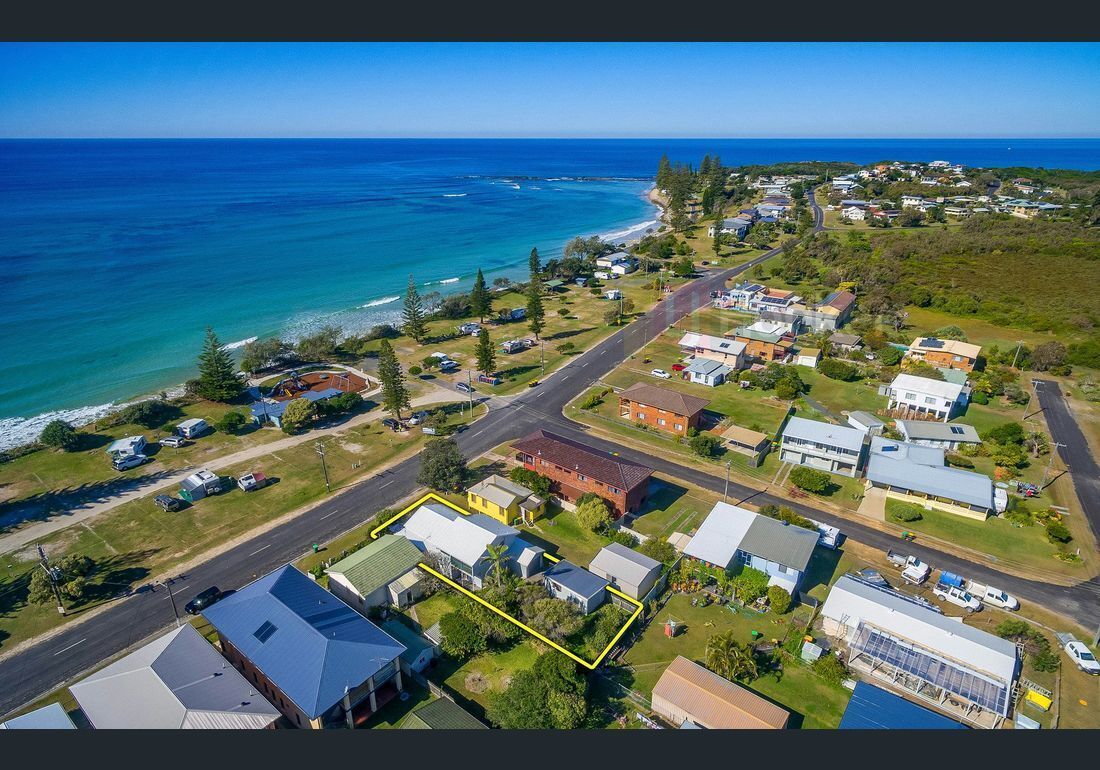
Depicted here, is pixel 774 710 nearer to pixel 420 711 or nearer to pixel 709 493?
pixel 420 711

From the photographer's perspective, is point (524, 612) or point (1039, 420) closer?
point (524, 612)

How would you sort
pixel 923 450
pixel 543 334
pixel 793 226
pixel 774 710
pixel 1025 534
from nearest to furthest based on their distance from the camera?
pixel 774 710 → pixel 1025 534 → pixel 923 450 → pixel 543 334 → pixel 793 226

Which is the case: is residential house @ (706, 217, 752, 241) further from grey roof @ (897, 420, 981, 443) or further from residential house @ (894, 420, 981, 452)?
residential house @ (894, 420, 981, 452)

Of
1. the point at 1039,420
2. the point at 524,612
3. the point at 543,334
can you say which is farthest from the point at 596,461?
the point at 1039,420

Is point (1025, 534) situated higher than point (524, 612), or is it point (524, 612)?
point (524, 612)

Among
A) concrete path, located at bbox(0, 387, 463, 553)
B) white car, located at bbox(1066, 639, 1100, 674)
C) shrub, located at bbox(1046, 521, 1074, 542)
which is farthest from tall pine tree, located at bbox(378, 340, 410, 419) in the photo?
shrub, located at bbox(1046, 521, 1074, 542)

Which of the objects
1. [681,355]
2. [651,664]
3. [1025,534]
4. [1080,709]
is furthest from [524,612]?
[681,355]

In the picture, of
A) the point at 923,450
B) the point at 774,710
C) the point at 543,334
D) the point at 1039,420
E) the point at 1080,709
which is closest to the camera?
the point at 774,710
